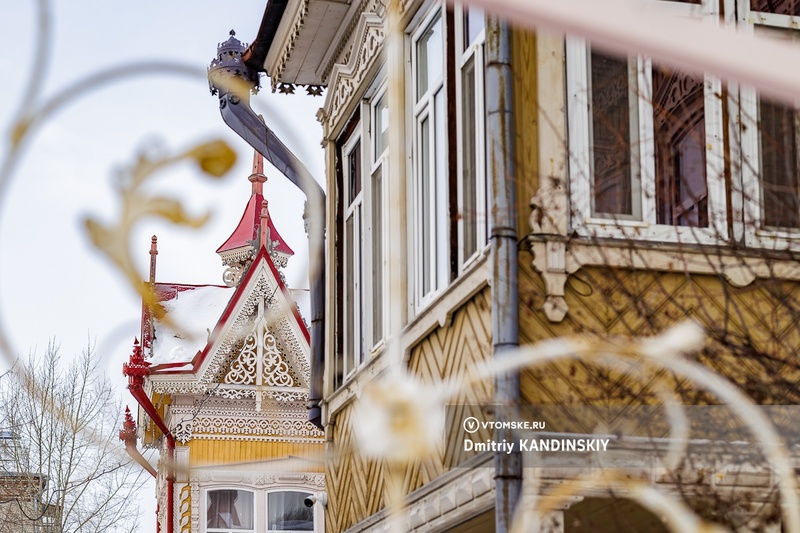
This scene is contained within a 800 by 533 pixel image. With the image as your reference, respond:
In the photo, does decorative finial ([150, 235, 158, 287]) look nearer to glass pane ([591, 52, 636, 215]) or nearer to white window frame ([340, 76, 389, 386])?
white window frame ([340, 76, 389, 386])

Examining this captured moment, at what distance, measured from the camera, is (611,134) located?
7.66m

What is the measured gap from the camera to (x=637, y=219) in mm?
7469

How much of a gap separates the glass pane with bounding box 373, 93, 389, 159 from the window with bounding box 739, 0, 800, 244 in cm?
331

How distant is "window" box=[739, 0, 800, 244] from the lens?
741 cm

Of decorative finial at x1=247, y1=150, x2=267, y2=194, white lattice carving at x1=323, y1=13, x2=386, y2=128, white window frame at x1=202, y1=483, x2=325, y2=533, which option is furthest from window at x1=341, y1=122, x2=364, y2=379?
decorative finial at x1=247, y1=150, x2=267, y2=194

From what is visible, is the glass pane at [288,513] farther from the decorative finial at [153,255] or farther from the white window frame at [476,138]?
the white window frame at [476,138]

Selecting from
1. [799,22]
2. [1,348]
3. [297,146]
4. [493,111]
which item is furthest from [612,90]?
[1,348]

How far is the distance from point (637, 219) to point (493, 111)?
3.33ft

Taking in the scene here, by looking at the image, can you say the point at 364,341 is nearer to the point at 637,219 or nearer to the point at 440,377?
the point at 440,377

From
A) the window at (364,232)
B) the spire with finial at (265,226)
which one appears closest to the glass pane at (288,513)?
the spire with finial at (265,226)

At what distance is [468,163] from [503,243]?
48.8 inches

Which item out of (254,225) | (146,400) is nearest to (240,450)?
(146,400)

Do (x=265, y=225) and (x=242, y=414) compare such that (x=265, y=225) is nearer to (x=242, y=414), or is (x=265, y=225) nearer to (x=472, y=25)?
(x=242, y=414)

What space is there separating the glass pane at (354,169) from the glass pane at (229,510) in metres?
9.38
